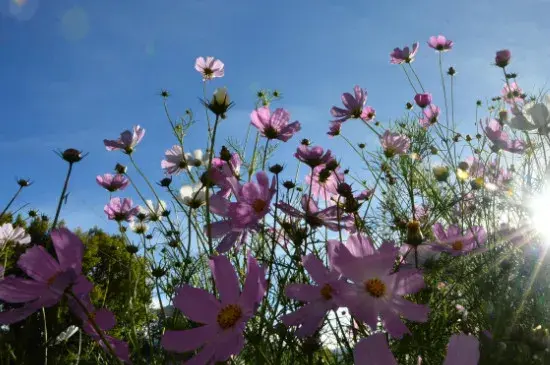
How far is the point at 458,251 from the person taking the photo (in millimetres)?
1039

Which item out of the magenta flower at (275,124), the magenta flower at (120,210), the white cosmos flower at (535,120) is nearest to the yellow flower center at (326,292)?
the magenta flower at (275,124)

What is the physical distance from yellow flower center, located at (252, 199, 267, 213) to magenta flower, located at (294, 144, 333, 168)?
0.34 m

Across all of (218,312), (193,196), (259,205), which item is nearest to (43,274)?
(218,312)

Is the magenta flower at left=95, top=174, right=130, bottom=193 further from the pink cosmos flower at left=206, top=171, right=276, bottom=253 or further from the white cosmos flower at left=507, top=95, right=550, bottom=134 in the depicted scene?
the white cosmos flower at left=507, top=95, right=550, bottom=134

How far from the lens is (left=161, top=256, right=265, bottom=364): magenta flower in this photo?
0.58m

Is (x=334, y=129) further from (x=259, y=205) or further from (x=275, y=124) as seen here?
(x=259, y=205)

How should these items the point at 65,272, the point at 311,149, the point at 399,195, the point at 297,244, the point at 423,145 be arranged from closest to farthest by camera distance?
the point at 65,272 < the point at 297,244 < the point at 311,149 < the point at 399,195 < the point at 423,145

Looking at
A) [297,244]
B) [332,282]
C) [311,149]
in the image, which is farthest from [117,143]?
[332,282]

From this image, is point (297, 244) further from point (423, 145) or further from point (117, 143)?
point (423, 145)

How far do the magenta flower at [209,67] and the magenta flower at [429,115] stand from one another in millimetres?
1051

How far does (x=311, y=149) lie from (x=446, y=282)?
0.76 metres

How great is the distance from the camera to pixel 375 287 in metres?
0.63

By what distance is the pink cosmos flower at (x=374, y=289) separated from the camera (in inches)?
24.0

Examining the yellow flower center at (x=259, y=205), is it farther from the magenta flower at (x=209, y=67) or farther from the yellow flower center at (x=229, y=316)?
the magenta flower at (x=209, y=67)
